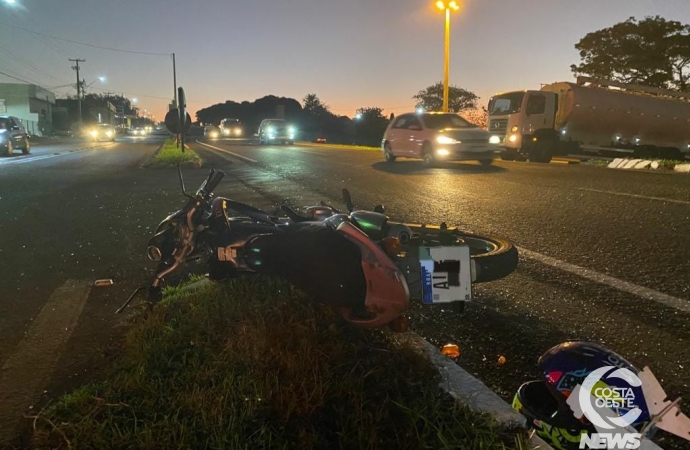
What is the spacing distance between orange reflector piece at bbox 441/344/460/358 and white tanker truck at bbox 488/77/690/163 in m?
17.6

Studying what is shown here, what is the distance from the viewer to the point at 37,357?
309cm

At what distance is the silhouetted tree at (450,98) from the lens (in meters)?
61.9

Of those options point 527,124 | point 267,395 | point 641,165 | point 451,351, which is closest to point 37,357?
point 267,395

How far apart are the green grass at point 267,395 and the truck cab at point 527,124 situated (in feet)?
58.9

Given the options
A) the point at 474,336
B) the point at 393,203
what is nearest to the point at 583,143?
the point at 393,203

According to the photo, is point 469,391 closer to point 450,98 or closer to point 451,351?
point 451,351

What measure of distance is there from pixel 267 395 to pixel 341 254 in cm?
71

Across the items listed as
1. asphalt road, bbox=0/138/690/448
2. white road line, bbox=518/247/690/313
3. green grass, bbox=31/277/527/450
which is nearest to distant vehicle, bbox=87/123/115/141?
asphalt road, bbox=0/138/690/448

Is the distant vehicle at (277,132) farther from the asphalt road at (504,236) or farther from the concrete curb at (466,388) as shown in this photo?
the concrete curb at (466,388)

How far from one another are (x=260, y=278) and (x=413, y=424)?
5.84 ft

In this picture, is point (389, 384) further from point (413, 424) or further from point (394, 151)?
point (394, 151)

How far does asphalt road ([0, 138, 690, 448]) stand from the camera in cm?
300

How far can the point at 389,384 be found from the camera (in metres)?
2.33

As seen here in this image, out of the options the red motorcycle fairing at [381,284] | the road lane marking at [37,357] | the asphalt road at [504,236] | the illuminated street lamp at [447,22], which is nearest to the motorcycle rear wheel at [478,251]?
the red motorcycle fairing at [381,284]
